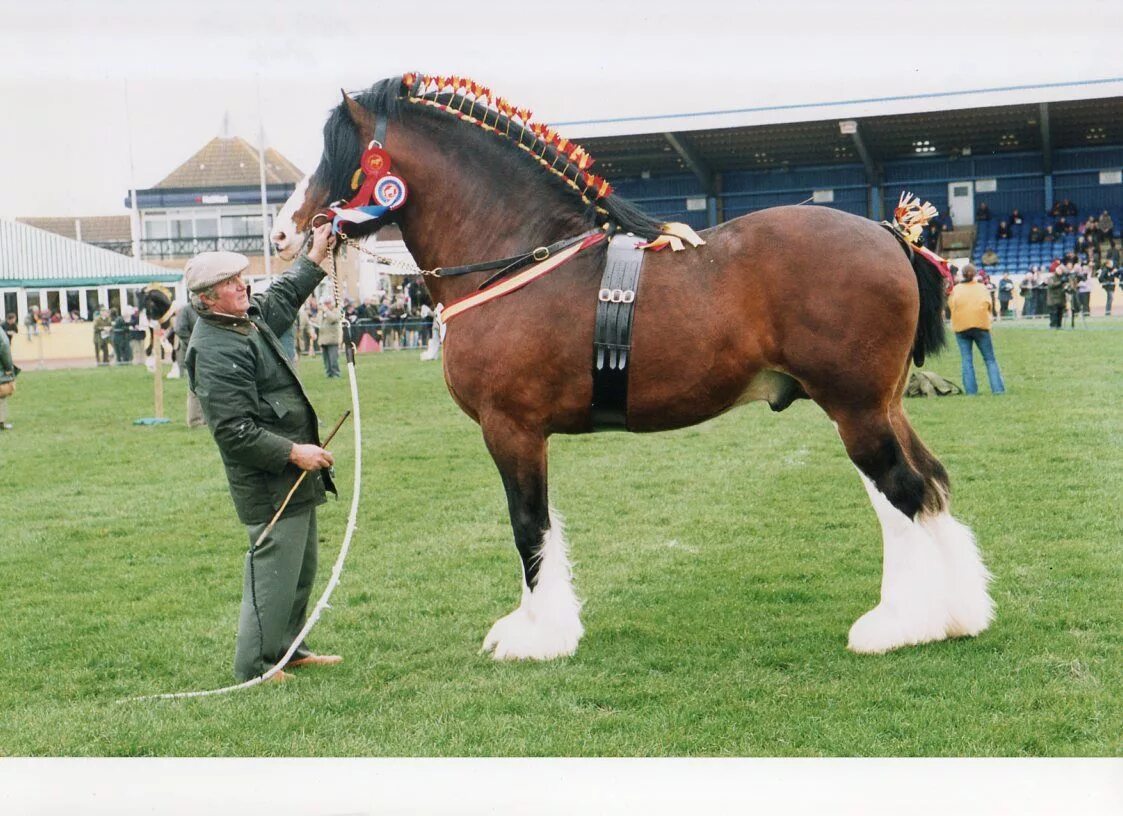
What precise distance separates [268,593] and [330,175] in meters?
1.92

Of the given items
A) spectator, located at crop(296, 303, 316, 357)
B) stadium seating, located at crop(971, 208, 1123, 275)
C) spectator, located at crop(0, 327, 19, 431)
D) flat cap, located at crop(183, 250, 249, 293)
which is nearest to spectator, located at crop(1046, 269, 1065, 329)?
stadium seating, located at crop(971, 208, 1123, 275)

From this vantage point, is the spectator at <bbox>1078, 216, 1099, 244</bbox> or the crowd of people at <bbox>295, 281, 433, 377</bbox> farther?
the spectator at <bbox>1078, 216, 1099, 244</bbox>

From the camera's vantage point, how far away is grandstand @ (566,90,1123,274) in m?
23.1

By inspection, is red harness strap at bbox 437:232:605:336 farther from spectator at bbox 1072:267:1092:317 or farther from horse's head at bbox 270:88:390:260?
spectator at bbox 1072:267:1092:317

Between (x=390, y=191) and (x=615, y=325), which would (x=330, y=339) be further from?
(x=615, y=325)

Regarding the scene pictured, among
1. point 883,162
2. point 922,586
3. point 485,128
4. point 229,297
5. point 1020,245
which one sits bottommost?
point 922,586

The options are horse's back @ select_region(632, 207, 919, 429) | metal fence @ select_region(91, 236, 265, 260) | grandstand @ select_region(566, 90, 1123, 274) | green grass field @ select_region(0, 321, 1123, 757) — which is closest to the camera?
green grass field @ select_region(0, 321, 1123, 757)

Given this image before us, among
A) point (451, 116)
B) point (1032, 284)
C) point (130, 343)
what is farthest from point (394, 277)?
point (451, 116)

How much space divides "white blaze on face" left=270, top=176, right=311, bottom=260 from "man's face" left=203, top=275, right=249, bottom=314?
0.33 meters

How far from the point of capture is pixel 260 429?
4.66m

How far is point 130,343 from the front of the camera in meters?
31.5

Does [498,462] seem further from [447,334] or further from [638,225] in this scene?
[638,225]

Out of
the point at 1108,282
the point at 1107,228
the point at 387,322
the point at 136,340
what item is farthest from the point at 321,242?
the point at 1107,228

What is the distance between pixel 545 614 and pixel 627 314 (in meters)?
1.39
